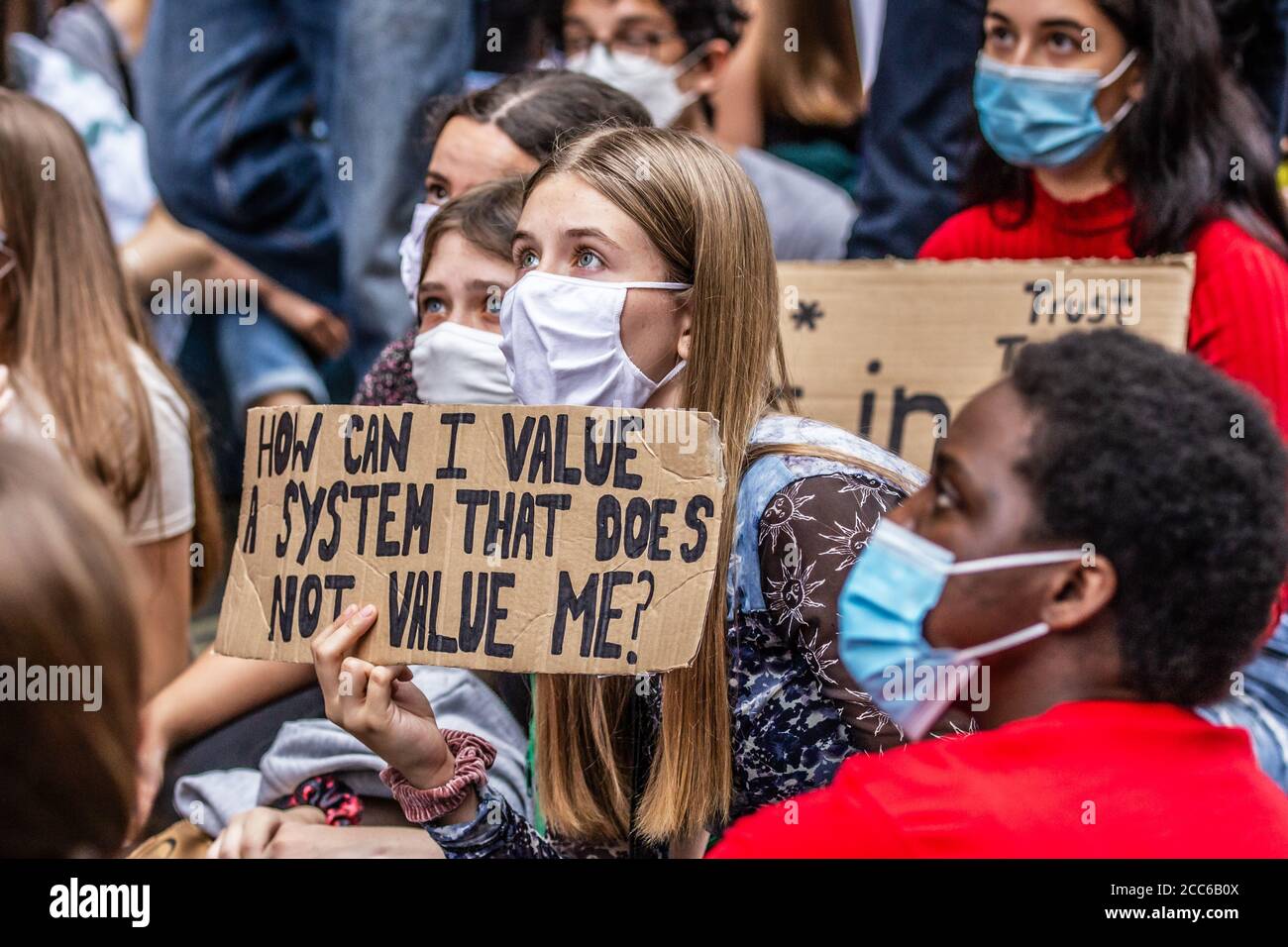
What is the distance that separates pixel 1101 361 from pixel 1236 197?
5.75 ft

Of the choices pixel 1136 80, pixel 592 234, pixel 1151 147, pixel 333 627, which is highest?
pixel 1136 80

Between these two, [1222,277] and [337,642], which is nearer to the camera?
[337,642]

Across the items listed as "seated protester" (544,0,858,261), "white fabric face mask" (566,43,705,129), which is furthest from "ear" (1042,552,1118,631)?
"white fabric face mask" (566,43,705,129)

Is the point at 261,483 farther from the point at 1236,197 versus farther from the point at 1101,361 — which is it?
the point at 1236,197

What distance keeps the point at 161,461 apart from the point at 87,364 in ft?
0.91

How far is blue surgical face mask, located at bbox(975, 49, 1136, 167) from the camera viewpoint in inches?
134

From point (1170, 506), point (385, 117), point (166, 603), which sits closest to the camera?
point (1170, 506)

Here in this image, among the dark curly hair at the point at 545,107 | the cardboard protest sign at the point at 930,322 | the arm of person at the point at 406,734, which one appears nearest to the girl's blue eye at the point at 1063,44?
the cardboard protest sign at the point at 930,322

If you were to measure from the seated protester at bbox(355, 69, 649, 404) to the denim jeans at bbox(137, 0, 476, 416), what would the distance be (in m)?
1.08

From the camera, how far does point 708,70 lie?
4.52 m
